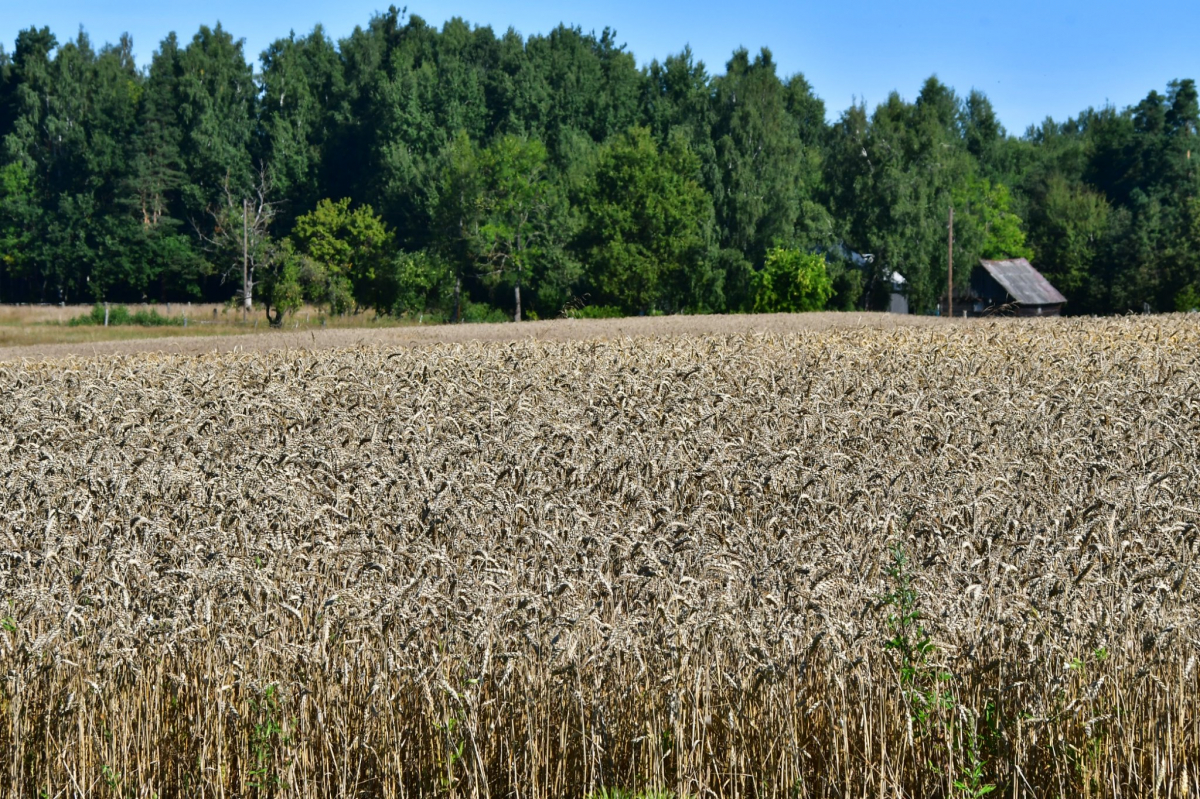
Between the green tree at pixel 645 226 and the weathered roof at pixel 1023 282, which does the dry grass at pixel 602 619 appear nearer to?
the green tree at pixel 645 226

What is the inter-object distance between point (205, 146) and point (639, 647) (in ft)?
292

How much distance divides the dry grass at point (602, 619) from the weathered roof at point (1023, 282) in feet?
268

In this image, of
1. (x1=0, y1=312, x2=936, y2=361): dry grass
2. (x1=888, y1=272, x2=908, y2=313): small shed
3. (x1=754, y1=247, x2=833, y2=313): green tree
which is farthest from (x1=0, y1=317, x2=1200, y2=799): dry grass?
(x1=888, y1=272, x2=908, y2=313): small shed

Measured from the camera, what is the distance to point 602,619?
6.59 metres

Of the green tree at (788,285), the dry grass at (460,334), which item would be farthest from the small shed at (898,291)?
the dry grass at (460,334)

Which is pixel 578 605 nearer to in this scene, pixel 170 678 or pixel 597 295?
pixel 170 678

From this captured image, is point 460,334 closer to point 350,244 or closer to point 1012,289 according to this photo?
point 350,244

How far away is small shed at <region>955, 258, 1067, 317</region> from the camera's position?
291 feet

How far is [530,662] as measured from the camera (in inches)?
229

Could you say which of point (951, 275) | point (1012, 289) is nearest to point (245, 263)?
point (951, 275)

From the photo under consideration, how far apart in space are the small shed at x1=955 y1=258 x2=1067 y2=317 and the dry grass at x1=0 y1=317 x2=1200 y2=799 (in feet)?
268

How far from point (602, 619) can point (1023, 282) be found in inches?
3524

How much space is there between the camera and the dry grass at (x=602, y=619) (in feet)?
18.2

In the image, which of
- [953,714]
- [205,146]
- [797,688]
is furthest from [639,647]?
[205,146]
